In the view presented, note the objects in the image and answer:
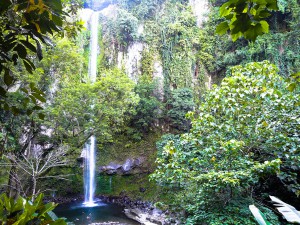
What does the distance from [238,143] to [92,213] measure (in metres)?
6.38

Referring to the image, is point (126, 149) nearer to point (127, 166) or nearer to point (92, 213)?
point (127, 166)

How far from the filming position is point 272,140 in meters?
3.89

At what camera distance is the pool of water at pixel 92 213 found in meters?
7.26

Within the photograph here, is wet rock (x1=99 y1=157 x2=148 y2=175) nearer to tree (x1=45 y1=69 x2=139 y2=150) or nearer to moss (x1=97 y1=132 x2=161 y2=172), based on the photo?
moss (x1=97 y1=132 x2=161 y2=172)

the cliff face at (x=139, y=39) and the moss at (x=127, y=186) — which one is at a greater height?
the cliff face at (x=139, y=39)

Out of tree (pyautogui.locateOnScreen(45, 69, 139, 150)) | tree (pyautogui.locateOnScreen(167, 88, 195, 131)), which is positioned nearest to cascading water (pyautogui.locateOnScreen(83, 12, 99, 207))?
tree (pyautogui.locateOnScreen(45, 69, 139, 150))

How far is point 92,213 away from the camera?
8000 mm

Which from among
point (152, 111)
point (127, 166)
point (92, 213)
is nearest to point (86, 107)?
point (92, 213)

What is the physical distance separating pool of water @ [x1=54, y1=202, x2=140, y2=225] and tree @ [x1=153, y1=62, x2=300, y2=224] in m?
3.94

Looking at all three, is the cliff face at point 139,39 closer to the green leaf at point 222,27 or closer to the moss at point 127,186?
the moss at point 127,186

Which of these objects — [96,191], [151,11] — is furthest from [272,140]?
[151,11]

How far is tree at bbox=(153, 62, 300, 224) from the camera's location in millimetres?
3607

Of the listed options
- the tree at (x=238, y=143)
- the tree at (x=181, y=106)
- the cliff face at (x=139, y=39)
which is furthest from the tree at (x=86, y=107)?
the cliff face at (x=139, y=39)

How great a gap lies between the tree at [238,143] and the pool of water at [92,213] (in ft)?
12.9
